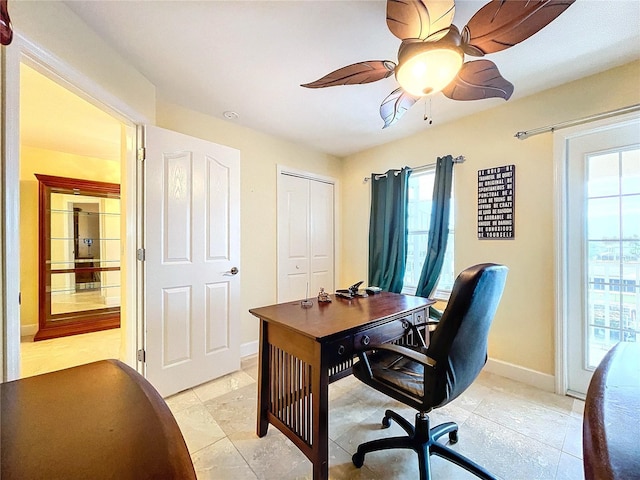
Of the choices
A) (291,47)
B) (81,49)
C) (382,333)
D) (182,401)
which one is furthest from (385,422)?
(81,49)

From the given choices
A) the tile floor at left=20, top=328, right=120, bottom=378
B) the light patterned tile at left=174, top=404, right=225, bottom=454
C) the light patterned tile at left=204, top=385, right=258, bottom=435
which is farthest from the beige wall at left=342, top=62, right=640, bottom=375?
the tile floor at left=20, top=328, right=120, bottom=378

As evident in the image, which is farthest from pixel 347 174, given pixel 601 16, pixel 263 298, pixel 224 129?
pixel 601 16

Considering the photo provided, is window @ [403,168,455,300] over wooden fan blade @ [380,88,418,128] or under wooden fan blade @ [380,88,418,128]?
under

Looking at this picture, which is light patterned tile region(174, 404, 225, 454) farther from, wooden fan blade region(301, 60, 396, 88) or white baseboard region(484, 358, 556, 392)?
white baseboard region(484, 358, 556, 392)

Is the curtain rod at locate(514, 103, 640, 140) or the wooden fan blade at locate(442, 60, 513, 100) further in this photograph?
the curtain rod at locate(514, 103, 640, 140)

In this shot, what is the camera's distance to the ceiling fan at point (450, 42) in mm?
1056

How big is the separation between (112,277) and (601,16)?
17.8 feet

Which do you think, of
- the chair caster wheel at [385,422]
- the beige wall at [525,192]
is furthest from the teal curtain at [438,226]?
the chair caster wheel at [385,422]

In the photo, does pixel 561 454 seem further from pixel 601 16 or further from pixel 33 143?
pixel 33 143

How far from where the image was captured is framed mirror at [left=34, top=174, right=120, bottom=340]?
10.9 ft

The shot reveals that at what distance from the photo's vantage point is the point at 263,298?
9.82ft

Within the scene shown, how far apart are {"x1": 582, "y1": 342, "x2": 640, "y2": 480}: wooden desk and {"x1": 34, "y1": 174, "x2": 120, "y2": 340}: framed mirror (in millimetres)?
4772

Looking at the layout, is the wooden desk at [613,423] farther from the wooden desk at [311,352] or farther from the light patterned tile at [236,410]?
the light patterned tile at [236,410]

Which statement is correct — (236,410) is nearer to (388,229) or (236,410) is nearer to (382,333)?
(382,333)
